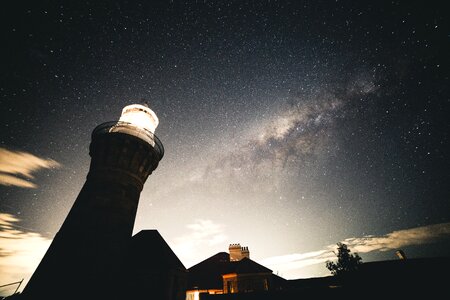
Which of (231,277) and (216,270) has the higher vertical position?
(216,270)

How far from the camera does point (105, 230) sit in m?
10.4

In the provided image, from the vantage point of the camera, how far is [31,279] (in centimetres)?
923

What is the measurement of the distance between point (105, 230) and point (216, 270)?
65.0 ft

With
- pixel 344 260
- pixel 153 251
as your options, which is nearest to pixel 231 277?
pixel 153 251

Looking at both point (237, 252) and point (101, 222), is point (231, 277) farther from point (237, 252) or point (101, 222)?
Result: point (101, 222)

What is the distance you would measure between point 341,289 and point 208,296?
640 cm

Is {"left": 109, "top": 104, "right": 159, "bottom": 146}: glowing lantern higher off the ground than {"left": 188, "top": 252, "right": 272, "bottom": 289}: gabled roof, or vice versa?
{"left": 109, "top": 104, "right": 159, "bottom": 146}: glowing lantern

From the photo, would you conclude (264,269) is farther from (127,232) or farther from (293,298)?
(127,232)

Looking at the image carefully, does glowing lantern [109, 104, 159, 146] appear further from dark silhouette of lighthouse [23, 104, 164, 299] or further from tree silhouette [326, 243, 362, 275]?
tree silhouette [326, 243, 362, 275]

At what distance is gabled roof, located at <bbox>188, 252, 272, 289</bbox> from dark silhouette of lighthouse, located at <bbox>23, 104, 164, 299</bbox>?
15.2m

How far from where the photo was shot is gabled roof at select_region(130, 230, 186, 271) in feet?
45.0

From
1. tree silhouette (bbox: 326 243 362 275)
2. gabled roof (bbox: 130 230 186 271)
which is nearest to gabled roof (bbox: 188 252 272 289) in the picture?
gabled roof (bbox: 130 230 186 271)

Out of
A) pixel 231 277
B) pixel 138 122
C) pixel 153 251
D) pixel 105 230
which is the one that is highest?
pixel 138 122

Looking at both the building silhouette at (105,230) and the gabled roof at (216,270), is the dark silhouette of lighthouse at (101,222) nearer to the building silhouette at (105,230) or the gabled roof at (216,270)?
the building silhouette at (105,230)
